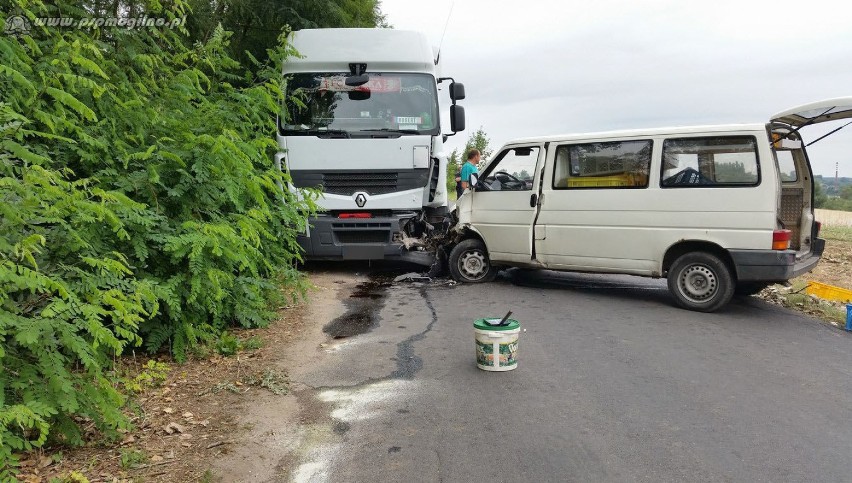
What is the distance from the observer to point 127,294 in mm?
4184

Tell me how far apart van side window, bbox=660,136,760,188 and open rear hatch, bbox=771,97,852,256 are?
0.33 meters

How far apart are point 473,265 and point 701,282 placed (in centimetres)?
325

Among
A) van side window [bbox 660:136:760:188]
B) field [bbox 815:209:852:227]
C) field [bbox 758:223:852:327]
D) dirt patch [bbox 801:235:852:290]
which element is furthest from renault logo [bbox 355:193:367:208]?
field [bbox 815:209:852:227]

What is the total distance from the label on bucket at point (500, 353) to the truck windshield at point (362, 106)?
5.01m

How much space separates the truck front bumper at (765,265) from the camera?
21.8ft

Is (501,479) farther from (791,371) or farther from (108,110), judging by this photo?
(108,110)

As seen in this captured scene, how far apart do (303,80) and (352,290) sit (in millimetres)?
3362

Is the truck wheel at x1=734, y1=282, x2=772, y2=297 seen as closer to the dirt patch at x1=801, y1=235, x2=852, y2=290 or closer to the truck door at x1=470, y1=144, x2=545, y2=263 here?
the dirt patch at x1=801, y1=235, x2=852, y2=290

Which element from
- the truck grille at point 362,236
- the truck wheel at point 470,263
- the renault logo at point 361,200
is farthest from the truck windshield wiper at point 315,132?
the truck wheel at point 470,263

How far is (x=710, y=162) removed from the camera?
7047 mm

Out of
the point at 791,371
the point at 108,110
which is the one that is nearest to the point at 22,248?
the point at 108,110

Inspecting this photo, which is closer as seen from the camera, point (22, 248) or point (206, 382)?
point (22, 248)

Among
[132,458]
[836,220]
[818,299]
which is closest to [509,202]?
[818,299]

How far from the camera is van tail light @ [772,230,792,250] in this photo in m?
6.65
